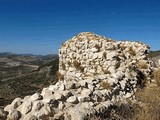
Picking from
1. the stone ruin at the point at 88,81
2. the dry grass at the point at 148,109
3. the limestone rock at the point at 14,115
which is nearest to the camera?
the limestone rock at the point at 14,115

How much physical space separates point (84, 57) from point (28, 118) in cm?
1093

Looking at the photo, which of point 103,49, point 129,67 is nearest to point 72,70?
point 103,49

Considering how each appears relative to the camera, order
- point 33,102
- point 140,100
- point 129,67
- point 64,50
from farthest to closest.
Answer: point 64,50 → point 129,67 → point 140,100 → point 33,102

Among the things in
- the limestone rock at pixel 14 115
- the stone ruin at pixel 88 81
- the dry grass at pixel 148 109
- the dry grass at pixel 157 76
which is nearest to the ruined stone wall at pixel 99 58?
the stone ruin at pixel 88 81

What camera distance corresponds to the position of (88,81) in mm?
14516

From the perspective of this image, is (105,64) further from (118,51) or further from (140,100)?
(140,100)

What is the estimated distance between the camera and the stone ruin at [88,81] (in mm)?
9977

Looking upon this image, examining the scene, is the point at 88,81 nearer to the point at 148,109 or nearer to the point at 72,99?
the point at 72,99

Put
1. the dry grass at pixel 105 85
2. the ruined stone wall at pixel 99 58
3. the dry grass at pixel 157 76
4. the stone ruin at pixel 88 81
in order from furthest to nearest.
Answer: the ruined stone wall at pixel 99 58, the dry grass at pixel 157 76, the dry grass at pixel 105 85, the stone ruin at pixel 88 81

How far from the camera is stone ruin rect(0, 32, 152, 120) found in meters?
9.98

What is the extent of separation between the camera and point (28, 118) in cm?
906

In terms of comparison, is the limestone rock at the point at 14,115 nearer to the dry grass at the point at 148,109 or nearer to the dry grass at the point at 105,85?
the dry grass at the point at 148,109

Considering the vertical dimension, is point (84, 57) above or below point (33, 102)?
above

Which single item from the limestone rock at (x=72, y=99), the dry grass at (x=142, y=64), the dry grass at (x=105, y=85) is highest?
the dry grass at (x=142, y=64)
